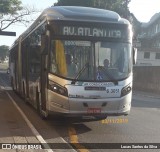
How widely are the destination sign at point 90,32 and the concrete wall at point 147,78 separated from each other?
2477cm

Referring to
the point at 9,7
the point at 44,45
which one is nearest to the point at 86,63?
the point at 44,45

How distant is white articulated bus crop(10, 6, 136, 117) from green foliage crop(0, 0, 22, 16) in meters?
45.9

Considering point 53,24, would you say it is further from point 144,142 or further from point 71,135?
point 144,142

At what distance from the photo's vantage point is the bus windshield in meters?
11.3

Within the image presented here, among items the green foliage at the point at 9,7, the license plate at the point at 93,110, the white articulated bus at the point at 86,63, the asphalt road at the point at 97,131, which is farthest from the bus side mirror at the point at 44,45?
the green foliage at the point at 9,7

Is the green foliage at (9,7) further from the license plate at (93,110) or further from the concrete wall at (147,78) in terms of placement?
the license plate at (93,110)

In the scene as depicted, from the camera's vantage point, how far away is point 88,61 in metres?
11.4

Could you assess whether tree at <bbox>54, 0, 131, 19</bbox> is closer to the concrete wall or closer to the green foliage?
the green foliage

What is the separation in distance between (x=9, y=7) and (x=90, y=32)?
47018 millimetres

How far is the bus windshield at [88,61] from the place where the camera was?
11336 millimetres

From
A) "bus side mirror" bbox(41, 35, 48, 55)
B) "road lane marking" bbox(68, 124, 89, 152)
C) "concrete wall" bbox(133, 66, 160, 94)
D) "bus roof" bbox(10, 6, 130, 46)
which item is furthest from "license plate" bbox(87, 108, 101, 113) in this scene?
"concrete wall" bbox(133, 66, 160, 94)

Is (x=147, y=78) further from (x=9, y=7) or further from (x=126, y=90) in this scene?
(x=126, y=90)

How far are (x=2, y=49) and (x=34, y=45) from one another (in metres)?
127

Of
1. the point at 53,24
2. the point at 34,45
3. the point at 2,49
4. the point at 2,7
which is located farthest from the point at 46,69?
the point at 2,49
